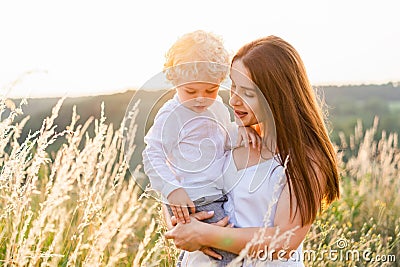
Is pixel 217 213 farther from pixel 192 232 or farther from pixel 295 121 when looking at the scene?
pixel 295 121

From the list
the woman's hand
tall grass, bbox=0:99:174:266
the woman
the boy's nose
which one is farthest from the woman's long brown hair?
tall grass, bbox=0:99:174:266

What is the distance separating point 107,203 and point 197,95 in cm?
132

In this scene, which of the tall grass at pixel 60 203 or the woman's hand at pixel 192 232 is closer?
the tall grass at pixel 60 203

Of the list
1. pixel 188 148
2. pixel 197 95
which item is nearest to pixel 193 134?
pixel 188 148

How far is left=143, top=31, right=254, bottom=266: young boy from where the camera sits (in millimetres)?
2770

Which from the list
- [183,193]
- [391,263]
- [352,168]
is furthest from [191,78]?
[352,168]

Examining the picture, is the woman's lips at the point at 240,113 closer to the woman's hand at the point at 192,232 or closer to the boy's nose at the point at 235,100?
the boy's nose at the point at 235,100

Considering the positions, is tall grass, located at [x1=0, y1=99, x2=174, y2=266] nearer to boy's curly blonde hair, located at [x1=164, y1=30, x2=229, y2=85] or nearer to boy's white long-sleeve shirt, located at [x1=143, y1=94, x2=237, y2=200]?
boy's white long-sleeve shirt, located at [x1=143, y1=94, x2=237, y2=200]

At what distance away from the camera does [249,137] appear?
2816mm

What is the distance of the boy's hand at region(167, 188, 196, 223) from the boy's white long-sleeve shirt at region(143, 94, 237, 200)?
2cm

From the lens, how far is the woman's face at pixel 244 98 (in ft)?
8.95

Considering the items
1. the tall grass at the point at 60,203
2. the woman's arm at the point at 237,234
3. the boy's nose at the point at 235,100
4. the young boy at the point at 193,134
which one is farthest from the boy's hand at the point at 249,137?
the tall grass at the point at 60,203

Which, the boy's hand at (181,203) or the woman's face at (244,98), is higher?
the woman's face at (244,98)

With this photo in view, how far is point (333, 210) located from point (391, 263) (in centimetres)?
61
